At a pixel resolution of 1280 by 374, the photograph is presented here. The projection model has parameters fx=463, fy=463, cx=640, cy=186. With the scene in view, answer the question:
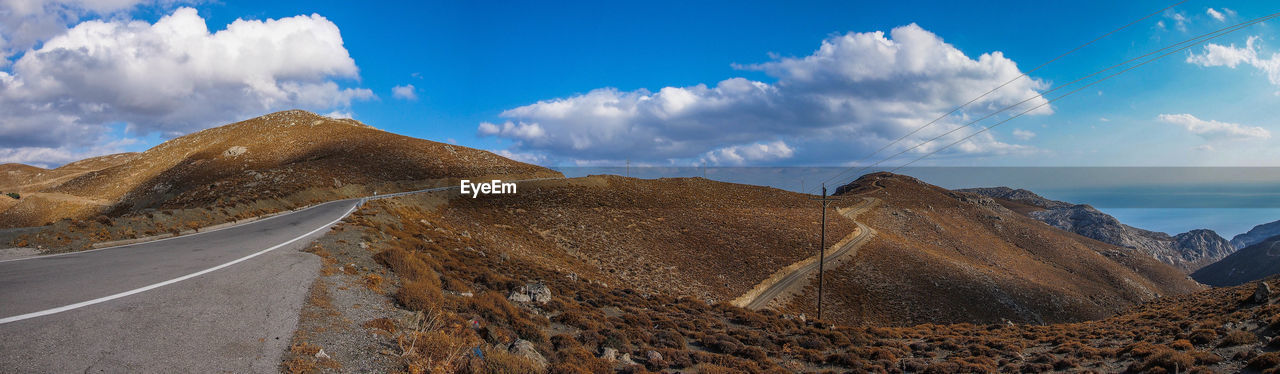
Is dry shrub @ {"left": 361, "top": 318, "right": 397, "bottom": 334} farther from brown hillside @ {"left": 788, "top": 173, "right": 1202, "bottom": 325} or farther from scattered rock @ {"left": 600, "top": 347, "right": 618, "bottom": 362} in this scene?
brown hillside @ {"left": 788, "top": 173, "right": 1202, "bottom": 325}

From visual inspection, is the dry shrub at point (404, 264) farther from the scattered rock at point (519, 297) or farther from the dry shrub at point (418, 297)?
the scattered rock at point (519, 297)

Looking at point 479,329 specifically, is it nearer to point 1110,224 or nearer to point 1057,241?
point 1057,241

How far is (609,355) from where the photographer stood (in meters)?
12.2

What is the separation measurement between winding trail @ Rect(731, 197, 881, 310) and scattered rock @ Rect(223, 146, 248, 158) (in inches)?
3051

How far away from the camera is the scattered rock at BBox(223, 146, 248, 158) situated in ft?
228

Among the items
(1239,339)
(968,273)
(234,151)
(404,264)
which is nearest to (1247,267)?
(968,273)

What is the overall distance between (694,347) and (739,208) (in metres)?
48.4

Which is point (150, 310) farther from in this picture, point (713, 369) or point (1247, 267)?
point (1247, 267)

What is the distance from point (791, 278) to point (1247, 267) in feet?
573

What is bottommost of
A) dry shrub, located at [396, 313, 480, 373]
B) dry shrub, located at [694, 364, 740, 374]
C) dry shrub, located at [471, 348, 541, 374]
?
dry shrub, located at [694, 364, 740, 374]

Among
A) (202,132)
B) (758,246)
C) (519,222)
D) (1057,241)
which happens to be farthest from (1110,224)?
(202,132)

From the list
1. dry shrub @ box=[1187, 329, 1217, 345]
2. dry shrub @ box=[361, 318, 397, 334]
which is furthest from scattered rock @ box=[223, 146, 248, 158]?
dry shrub @ box=[1187, 329, 1217, 345]

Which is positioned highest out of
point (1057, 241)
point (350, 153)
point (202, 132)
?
point (202, 132)

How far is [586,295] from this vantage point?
20.9 metres
